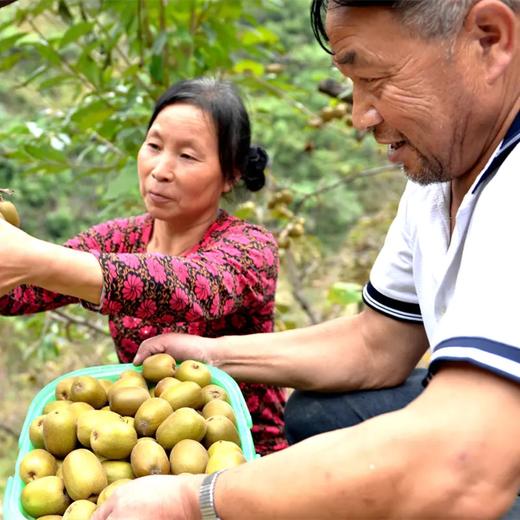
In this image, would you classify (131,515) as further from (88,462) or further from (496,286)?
(496,286)

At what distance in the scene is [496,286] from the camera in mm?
1318

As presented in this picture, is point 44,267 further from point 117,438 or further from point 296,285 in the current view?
point 296,285

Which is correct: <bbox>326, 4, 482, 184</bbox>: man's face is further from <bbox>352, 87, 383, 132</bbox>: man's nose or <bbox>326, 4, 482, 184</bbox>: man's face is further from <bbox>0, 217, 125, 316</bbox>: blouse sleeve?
<bbox>0, 217, 125, 316</bbox>: blouse sleeve

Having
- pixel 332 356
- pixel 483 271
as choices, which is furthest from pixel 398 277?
pixel 483 271

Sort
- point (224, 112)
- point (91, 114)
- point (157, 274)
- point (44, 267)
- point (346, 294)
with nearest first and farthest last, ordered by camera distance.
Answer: point (44, 267)
point (157, 274)
point (224, 112)
point (91, 114)
point (346, 294)

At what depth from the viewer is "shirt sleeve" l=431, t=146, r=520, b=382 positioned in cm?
126

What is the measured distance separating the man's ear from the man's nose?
26cm

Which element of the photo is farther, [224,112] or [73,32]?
[73,32]

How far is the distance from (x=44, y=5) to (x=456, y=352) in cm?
250

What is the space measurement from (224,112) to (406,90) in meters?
1.03

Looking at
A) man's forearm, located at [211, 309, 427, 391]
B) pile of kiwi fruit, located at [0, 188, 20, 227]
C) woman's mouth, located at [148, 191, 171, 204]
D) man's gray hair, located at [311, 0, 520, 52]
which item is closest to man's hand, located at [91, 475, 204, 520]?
pile of kiwi fruit, located at [0, 188, 20, 227]

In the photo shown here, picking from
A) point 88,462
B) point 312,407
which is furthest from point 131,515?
point 312,407

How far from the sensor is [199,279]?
2.13 meters

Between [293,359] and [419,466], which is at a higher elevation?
[419,466]
